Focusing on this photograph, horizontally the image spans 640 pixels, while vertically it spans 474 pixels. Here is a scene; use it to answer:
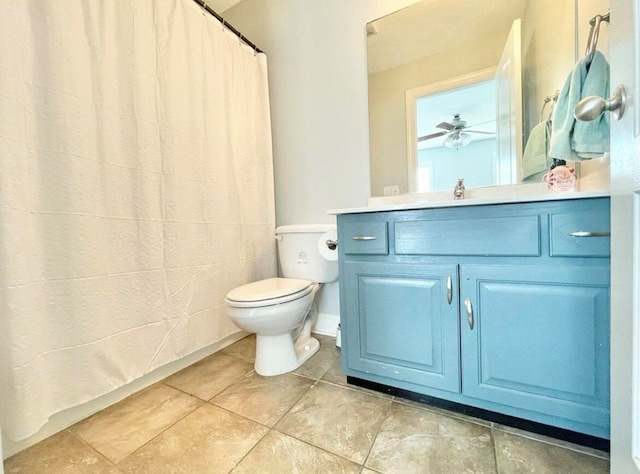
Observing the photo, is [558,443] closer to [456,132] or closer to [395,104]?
[456,132]

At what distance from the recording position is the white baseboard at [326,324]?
1859mm

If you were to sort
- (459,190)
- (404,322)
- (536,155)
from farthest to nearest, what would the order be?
(459,190) < (536,155) < (404,322)

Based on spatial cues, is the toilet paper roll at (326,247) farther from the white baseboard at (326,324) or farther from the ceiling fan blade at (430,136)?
the ceiling fan blade at (430,136)

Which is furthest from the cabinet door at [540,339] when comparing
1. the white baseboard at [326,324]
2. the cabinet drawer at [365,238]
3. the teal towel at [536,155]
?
the white baseboard at [326,324]

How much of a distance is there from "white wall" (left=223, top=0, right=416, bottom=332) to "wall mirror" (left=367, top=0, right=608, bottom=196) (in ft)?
0.32

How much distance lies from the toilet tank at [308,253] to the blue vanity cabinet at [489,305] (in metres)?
0.41

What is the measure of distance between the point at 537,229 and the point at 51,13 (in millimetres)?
1818

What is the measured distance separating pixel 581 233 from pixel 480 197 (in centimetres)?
63

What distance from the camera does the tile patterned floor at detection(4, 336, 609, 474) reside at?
85 centimetres

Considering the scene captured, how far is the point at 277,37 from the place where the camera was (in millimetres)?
1956

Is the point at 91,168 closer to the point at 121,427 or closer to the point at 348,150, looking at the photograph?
the point at 121,427

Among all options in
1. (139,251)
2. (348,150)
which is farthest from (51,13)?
(348,150)

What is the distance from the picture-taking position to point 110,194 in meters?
1.15

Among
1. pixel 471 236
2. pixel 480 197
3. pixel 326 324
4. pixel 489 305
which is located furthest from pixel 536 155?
pixel 326 324
